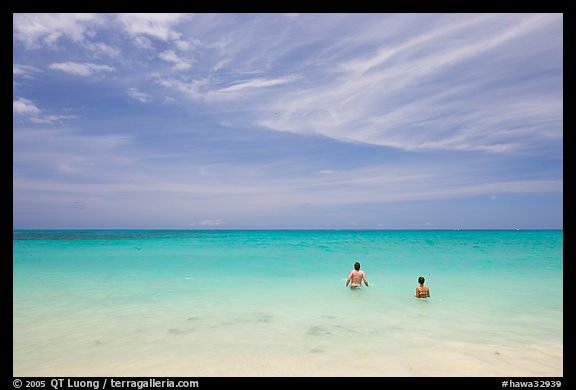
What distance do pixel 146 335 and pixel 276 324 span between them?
111 inches

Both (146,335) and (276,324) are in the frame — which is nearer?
(146,335)

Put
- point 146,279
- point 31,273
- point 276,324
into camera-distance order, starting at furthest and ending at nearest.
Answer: point 31,273, point 146,279, point 276,324
